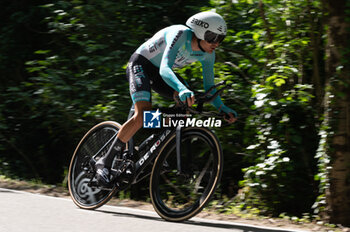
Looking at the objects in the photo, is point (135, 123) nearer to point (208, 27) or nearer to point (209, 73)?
point (209, 73)

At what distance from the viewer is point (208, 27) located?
195 inches

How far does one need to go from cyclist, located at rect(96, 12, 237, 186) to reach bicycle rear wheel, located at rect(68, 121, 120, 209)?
11.2 inches

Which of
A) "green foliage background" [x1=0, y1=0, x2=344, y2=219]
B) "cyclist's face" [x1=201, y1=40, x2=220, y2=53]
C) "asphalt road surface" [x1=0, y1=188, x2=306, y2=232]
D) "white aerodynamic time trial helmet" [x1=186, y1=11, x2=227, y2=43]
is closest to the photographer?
"asphalt road surface" [x1=0, y1=188, x2=306, y2=232]

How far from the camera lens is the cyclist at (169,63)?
16.3 ft

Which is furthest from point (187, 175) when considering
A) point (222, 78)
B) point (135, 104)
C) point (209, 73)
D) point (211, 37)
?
point (222, 78)

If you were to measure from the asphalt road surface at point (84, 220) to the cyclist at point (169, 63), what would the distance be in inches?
18.4

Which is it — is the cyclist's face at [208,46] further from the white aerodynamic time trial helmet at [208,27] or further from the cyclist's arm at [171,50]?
the cyclist's arm at [171,50]

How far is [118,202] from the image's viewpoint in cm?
651

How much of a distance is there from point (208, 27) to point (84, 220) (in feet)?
7.64

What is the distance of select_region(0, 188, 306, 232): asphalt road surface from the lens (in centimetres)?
482

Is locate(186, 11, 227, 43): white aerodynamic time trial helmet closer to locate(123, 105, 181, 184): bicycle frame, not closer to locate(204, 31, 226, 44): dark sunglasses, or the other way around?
locate(204, 31, 226, 44): dark sunglasses


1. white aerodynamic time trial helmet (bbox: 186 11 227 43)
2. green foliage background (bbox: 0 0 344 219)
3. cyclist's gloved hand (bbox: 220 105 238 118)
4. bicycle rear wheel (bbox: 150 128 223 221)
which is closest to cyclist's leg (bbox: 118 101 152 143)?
bicycle rear wheel (bbox: 150 128 223 221)

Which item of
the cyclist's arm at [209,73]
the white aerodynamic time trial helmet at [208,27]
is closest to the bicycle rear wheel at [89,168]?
the cyclist's arm at [209,73]

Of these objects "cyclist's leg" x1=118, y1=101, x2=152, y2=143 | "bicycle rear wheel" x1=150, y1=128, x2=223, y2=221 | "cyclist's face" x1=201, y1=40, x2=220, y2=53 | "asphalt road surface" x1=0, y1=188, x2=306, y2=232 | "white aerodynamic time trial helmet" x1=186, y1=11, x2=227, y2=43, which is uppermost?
"white aerodynamic time trial helmet" x1=186, y1=11, x2=227, y2=43
